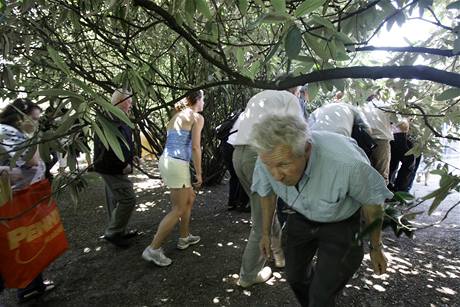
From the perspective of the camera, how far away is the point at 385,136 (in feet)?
14.6

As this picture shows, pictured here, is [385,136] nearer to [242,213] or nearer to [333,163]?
[242,213]

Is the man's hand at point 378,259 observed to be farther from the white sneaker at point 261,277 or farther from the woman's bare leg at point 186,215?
the woman's bare leg at point 186,215

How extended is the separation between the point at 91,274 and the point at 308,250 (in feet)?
8.26

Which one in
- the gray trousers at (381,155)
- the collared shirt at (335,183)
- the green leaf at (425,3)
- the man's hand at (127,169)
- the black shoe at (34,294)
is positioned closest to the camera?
the green leaf at (425,3)

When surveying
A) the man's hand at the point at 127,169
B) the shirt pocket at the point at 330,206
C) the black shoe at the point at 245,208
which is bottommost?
the black shoe at the point at 245,208

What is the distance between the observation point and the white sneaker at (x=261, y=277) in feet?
11.1

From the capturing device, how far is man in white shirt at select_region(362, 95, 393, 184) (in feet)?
14.0

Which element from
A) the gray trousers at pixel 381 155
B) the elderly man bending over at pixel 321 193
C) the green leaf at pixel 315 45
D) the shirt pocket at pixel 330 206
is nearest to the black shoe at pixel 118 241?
the elderly man bending over at pixel 321 193

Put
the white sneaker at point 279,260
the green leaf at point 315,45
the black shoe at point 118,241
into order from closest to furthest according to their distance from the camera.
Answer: the green leaf at point 315,45, the white sneaker at point 279,260, the black shoe at point 118,241

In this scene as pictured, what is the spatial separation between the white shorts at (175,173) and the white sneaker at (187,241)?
0.81 m

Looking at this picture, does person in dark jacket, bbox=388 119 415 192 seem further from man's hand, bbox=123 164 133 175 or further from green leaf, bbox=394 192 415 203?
green leaf, bbox=394 192 415 203

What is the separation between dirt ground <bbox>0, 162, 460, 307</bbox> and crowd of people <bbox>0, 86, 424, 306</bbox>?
18cm

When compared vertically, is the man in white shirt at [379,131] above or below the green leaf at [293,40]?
below

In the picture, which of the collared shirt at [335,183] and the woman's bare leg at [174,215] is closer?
the collared shirt at [335,183]
